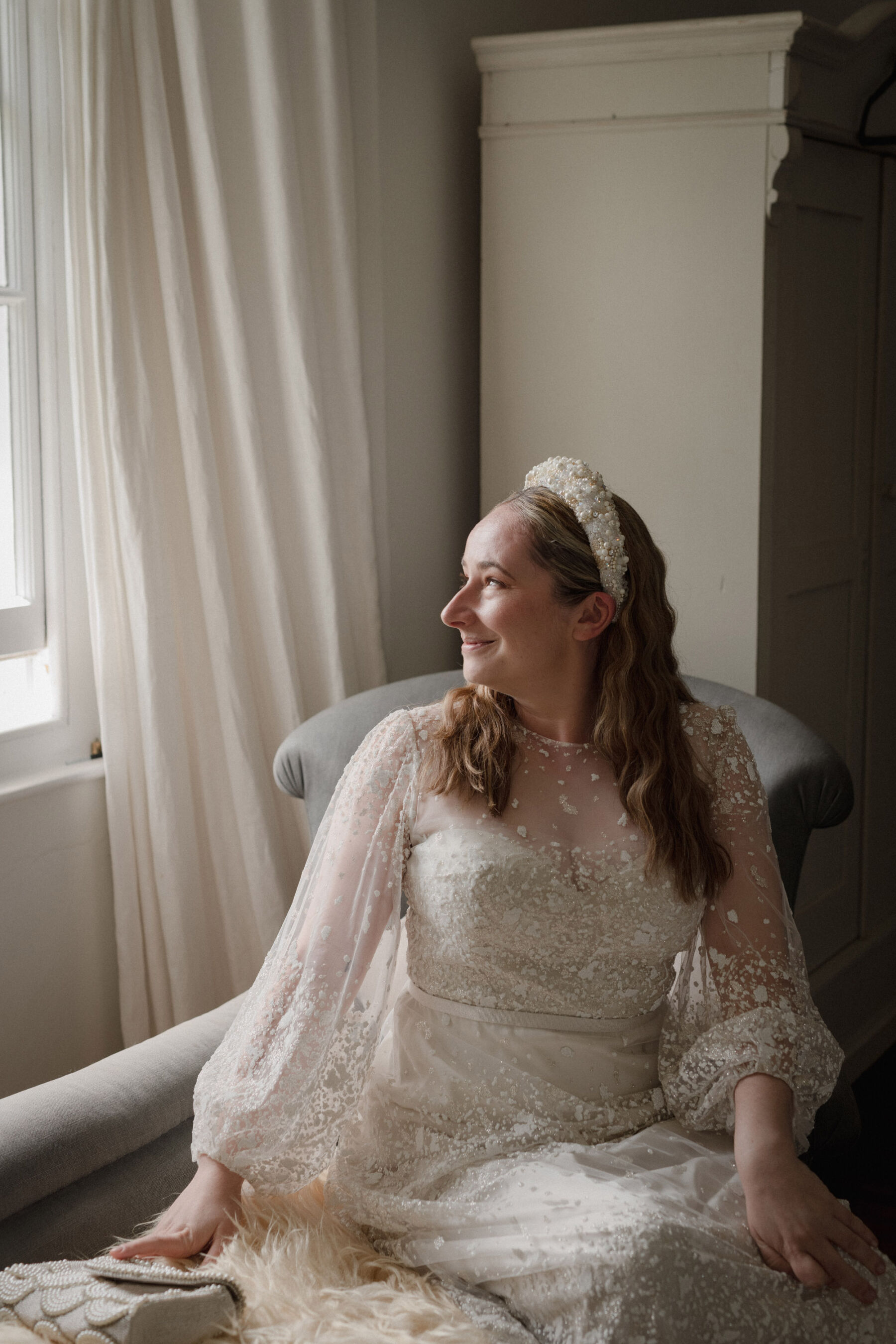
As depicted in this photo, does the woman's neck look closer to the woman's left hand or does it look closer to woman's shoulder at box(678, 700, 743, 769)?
woman's shoulder at box(678, 700, 743, 769)

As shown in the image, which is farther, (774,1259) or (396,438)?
(396,438)

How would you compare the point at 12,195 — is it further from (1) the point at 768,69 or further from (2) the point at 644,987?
(2) the point at 644,987

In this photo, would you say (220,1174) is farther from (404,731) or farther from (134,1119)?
(404,731)

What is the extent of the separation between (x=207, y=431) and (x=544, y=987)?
1068mm

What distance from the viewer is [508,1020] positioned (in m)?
1.41

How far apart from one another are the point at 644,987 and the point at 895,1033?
2.02m

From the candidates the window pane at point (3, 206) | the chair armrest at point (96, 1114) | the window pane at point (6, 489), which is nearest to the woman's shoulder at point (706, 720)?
the chair armrest at point (96, 1114)

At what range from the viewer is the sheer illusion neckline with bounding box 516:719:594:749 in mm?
1545

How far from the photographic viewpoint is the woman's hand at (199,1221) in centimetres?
121

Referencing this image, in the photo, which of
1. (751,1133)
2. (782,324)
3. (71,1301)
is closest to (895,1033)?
(782,324)

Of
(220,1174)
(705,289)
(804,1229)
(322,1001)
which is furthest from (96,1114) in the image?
(705,289)

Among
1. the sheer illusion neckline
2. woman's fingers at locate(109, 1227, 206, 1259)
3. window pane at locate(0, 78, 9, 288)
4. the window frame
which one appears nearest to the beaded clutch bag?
woman's fingers at locate(109, 1227, 206, 1259)

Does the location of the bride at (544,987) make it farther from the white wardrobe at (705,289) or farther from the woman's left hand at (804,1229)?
the white wardrobe at (705,289)

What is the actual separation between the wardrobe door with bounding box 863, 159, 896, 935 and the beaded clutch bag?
2.16 meters
